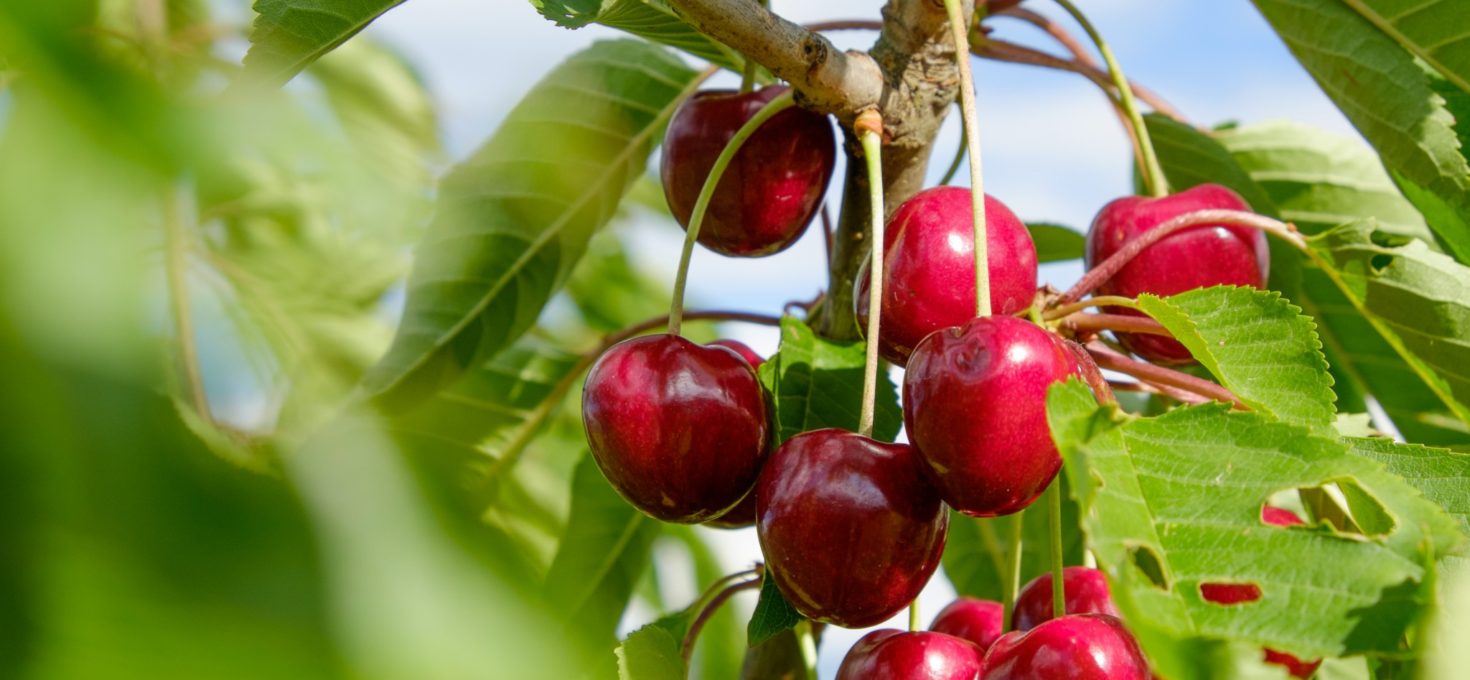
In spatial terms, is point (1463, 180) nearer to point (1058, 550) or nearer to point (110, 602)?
point (1058, 550)

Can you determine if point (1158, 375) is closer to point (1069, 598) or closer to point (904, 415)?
point (1069, 598)

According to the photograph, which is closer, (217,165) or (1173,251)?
(217,165)

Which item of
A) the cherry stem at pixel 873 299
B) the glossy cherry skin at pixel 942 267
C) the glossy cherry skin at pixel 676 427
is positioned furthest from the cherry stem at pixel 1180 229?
the glossy cherry skin at pixel 676 427

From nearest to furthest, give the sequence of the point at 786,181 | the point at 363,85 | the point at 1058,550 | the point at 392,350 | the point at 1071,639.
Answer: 1. the point at 1071,639
2. the point at 1058,550
3. the point at 786,181
4. the point at 392,350
5. the point at 363,85

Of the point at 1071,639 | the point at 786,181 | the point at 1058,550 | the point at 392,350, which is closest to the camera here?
the point at 1071,639

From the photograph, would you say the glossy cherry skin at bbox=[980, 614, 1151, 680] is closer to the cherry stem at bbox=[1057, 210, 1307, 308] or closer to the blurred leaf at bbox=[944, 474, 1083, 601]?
the cherry stem at bbox=[1057, 210, 1307, 308]

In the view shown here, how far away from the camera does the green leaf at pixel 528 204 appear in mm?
1508

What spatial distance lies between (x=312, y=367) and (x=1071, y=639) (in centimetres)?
104

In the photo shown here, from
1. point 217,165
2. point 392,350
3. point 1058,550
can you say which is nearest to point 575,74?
point 392,350

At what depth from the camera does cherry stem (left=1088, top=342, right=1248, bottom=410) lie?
1.11 m

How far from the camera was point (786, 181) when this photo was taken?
1190mm

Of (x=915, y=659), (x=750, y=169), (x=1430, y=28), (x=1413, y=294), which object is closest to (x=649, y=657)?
(x=915, y=659)

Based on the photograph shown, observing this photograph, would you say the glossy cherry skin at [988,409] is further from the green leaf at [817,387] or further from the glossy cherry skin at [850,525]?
the green leaf at [817,387]

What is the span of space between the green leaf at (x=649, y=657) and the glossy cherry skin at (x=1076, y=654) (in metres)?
0.28
